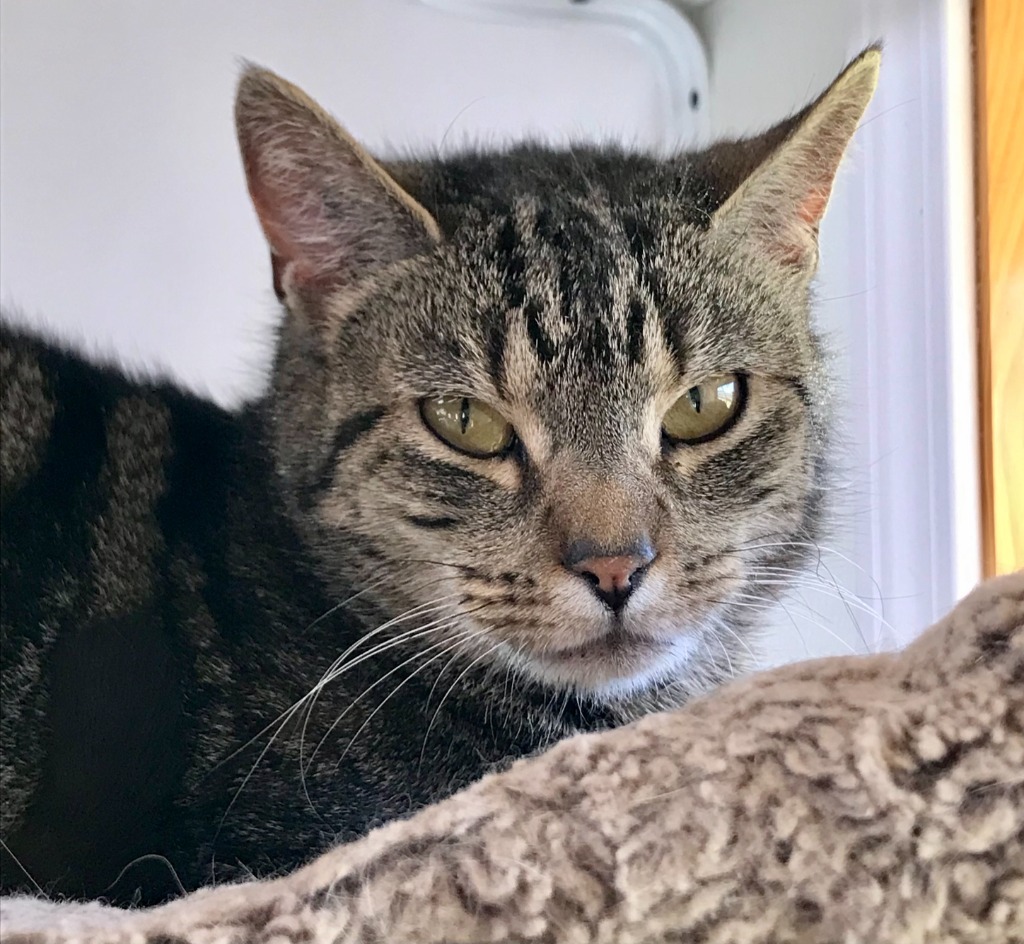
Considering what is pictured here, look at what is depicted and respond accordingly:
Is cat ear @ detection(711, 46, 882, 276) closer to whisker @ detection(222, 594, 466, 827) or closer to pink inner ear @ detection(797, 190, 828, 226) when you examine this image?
pink inner ear @ detection(797, 190, 828, 226)

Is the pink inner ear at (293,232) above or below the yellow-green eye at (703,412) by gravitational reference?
above

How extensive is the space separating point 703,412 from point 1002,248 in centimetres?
60

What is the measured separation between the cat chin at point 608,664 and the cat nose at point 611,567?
2.4 inches

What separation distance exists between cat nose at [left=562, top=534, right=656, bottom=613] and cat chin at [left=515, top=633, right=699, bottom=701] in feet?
0.20

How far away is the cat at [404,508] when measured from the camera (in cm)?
81

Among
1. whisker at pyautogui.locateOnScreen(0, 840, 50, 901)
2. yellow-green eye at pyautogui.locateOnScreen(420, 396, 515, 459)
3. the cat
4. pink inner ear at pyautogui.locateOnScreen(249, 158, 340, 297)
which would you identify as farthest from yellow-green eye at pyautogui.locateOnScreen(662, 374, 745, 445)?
whisker at pyautogui.locateOnScreen(0, 840, 50, 901)

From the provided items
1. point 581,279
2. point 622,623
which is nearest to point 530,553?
point 622,623

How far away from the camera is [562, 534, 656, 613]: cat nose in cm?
77

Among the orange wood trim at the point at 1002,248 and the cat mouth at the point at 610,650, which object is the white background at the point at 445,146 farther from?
the cat mouth at the point at 610,650

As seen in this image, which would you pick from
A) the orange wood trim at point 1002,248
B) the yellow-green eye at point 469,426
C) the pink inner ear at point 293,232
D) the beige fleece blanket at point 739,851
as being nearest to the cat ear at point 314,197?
the pink inner ear at point 293,232

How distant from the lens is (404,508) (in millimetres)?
892

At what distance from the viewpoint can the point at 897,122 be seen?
1.30 metres

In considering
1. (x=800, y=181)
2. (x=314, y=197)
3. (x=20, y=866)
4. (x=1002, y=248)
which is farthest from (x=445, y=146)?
(x=20, y=866)

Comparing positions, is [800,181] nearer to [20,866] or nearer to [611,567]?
[611,567]
